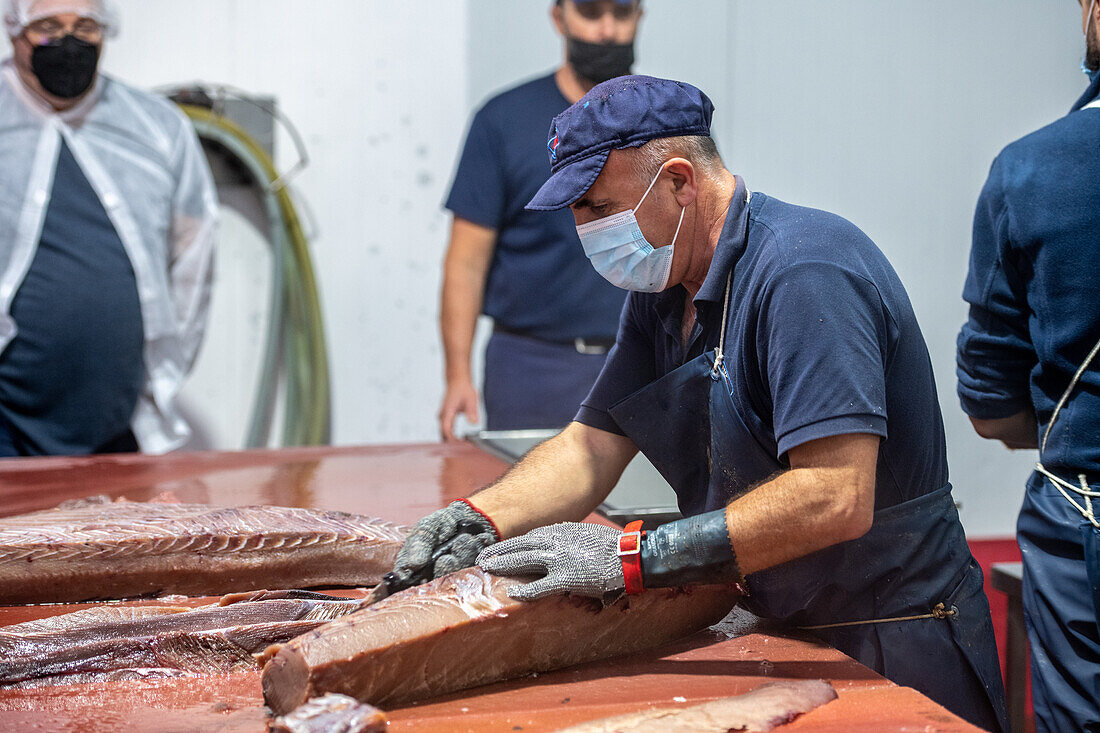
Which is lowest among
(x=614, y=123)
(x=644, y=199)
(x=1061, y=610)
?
(x=1061, y=610)

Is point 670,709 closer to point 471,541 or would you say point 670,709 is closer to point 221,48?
point 471,541

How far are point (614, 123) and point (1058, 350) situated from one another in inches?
45.1

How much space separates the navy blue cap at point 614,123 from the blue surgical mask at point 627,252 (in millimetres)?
92

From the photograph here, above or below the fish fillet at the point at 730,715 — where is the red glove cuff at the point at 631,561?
above

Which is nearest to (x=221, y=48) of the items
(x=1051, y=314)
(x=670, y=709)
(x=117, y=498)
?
(x=117, y=498)

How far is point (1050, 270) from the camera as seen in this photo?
2145mm

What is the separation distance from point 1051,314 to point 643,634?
3.85ft

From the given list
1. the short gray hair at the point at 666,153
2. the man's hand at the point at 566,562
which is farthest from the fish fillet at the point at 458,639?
the short gray hair at the point at 666,153

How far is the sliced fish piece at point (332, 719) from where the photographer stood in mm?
1283

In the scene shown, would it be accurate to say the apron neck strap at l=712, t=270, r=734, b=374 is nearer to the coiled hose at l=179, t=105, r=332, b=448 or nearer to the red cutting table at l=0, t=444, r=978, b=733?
the red cutting table at l=0, t=444, r=978, b=733

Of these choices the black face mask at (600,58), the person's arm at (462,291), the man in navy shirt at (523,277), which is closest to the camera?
the black face mask at (600,58)

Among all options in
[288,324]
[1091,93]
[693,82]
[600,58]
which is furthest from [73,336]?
[1091,93]

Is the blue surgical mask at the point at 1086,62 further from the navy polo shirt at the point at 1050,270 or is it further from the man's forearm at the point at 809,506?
the man's forearm at the point at 809,506

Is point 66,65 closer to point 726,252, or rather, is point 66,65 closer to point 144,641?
point 144,641
